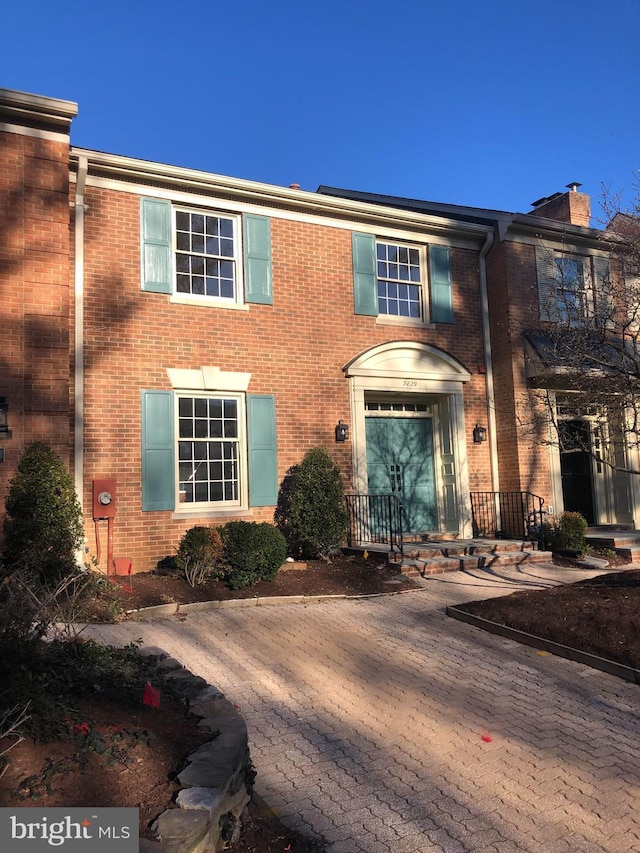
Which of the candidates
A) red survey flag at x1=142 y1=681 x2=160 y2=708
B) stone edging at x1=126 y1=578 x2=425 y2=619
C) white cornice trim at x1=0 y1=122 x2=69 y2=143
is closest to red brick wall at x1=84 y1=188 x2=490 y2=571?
white cornice trim at x1=0 y1=122 x2=69 y2=143

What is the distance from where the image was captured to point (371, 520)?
37.1ft

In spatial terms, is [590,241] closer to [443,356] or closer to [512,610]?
[443,356]

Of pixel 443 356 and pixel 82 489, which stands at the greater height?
pixel 443 356

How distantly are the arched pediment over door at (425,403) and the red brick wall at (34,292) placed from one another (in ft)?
15.4

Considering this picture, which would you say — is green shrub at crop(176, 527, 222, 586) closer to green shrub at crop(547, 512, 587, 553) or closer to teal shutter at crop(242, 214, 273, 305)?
teal shutter at crop(242, 214, 273, 305)

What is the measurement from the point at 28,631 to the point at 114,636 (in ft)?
9.65

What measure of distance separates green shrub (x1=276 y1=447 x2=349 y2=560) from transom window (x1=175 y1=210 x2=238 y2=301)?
3049 mm

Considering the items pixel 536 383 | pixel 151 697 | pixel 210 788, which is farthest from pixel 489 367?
pixel 210 788

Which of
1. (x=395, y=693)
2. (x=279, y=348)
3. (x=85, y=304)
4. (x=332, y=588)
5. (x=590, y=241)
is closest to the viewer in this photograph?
(x=395, y=693)

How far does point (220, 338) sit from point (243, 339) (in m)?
0.38

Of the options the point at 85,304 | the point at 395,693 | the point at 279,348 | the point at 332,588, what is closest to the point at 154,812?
the point at 395,693

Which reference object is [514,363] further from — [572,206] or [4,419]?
[4,419]

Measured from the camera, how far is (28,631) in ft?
11.3

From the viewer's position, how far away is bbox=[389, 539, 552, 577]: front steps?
31.4ft
